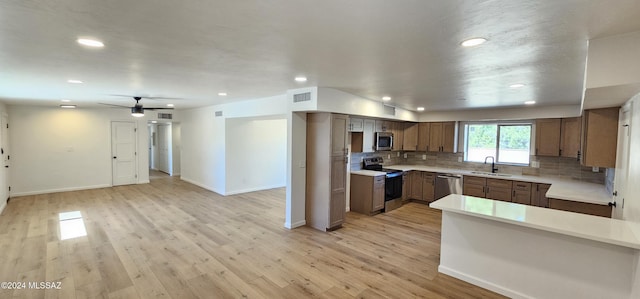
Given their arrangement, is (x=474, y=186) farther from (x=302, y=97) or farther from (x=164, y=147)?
(x=164, y=147)

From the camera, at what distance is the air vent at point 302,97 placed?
4348 mm

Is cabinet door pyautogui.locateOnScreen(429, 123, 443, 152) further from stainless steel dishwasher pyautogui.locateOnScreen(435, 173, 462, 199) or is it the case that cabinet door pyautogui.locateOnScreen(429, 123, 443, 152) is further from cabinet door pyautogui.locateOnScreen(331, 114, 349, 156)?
cabinet door pyautogui.locateOnScreen(331, 114, 349, 156)

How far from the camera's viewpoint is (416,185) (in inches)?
264

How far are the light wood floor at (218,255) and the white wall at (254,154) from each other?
1581 millimetres

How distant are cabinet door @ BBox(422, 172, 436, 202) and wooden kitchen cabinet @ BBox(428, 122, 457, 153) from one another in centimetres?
83

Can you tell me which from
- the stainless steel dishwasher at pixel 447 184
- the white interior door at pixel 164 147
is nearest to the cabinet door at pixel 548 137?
the stainless steel dishwasher at pixel 447 184

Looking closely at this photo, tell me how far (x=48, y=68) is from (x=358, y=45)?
3338 mm

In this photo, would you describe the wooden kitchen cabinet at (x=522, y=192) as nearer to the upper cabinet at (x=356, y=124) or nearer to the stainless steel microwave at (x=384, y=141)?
the stainless steel microwave at (x=384, y=141)

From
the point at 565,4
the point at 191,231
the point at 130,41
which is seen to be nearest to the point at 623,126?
the point at 565,4

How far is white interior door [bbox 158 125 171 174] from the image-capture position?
35.1ft

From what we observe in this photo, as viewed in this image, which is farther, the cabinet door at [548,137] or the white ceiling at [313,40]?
the cabinet door at [548,137]

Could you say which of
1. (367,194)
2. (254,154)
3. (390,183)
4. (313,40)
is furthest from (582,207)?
(254,154)

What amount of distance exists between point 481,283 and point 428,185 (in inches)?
144

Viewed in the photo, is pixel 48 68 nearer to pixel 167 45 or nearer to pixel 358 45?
pixel 167 45
